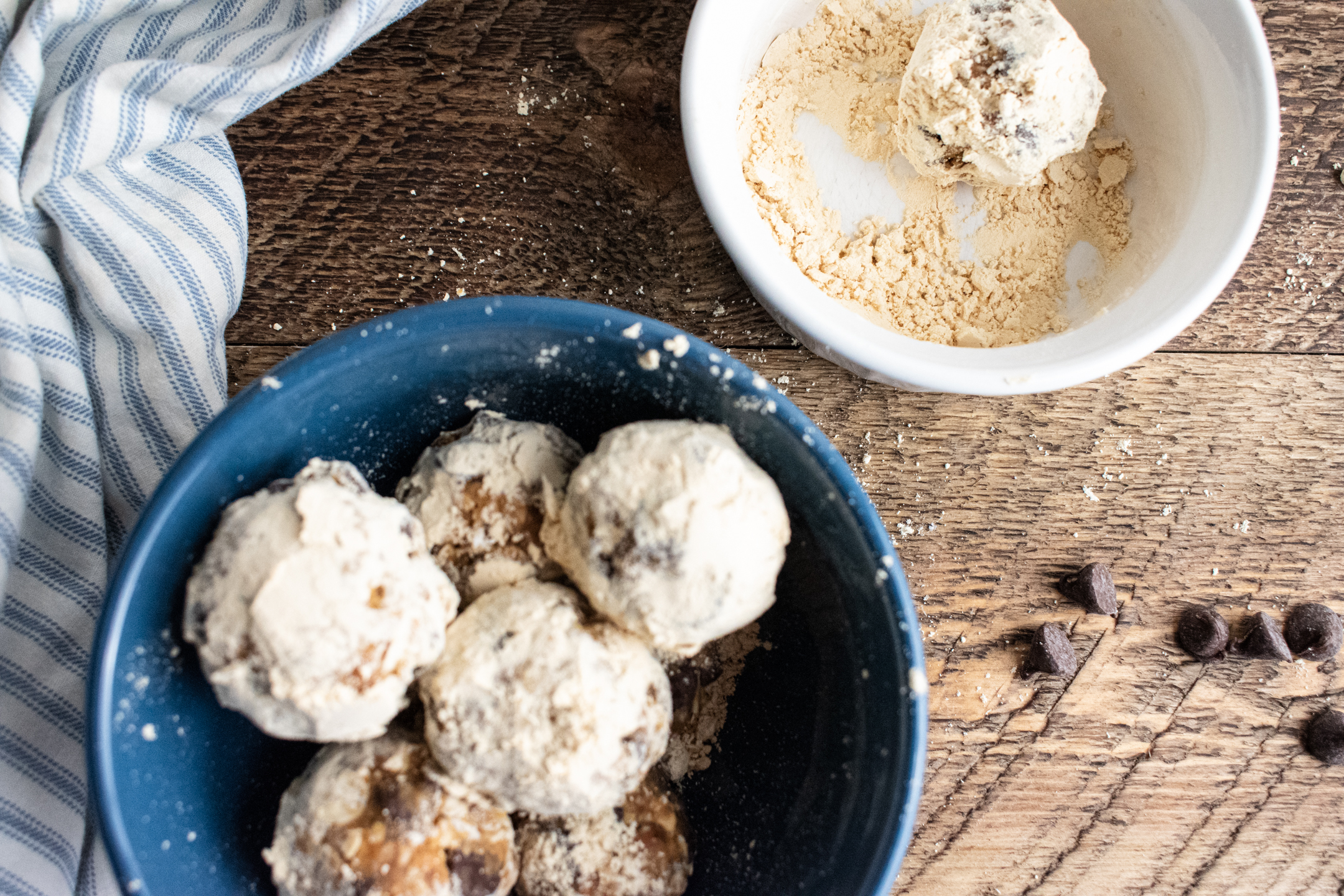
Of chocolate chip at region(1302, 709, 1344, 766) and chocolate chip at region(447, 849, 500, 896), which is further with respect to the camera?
chocolate chip at region(1302, 709, 1344, 766)

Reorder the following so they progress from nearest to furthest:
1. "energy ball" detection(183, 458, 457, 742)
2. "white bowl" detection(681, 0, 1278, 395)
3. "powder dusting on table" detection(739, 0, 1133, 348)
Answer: "energy ball" detection(183, 458, 457, 742), "white bowl" detection(681, 0, 1278, 395), "powder dusting on table" detection(739, 0, 1133, 348)

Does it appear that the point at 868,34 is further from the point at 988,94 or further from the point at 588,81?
the point at 588,81

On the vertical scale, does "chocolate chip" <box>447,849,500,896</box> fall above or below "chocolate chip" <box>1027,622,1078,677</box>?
below

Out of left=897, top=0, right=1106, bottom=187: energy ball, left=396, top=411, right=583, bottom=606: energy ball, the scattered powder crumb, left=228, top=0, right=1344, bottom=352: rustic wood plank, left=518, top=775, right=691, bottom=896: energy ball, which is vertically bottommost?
left=518, top=775, right=691, bottom=896: energy ball

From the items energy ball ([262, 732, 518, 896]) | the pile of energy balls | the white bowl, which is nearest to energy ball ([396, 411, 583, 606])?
the pile of energy balls

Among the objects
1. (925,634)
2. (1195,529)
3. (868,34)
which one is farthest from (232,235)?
(1195,529)

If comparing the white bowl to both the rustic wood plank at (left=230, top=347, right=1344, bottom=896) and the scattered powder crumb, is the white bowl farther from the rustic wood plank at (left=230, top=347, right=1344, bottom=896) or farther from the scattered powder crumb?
the scattered powder crumb
